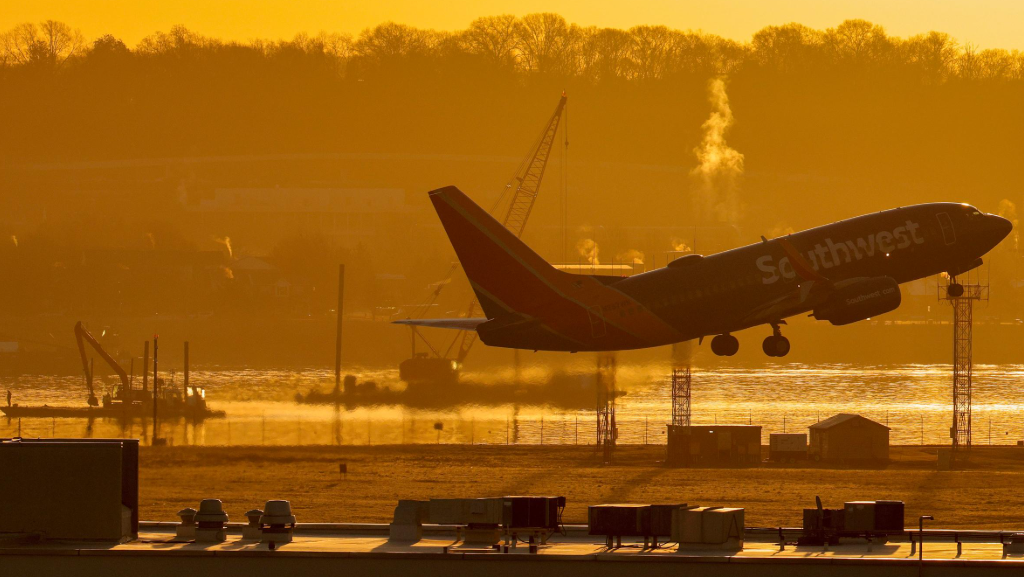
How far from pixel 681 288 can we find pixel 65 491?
125ft

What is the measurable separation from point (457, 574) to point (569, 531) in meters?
14.6

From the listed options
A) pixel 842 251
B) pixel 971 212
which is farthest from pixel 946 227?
pixel 842 251

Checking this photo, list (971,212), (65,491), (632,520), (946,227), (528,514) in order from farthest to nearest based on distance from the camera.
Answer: (971,212)
(946,227)
(528,514)
(65,491)
(632,520)

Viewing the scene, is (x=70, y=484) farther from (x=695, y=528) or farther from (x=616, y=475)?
(x=616, y=475)

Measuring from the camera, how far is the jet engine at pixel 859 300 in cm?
10956

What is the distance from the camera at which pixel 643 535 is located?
95188mm

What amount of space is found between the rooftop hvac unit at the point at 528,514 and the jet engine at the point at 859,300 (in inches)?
938

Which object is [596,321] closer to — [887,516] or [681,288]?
[681,288]

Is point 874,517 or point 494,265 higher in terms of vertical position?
point 494,265

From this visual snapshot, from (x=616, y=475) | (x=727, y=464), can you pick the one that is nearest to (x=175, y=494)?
(x=616, y=475)

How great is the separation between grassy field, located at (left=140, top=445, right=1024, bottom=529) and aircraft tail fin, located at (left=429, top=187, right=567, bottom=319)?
4087cm

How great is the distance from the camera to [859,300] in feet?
361

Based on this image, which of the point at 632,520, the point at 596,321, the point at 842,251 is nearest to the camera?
the point at 632,520

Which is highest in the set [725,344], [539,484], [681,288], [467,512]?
[681,288]
